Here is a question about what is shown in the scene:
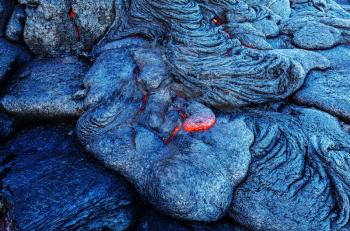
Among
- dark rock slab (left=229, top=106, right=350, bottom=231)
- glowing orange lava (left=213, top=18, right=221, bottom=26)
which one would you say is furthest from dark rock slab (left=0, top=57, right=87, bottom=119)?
dark rock slab (left=229, top=106, right=350, bottom=231)

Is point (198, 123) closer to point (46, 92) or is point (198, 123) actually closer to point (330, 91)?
point (330, 91)

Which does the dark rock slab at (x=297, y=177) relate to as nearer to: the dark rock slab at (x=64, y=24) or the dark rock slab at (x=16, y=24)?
the dark rock slab at (x=64, y=24)

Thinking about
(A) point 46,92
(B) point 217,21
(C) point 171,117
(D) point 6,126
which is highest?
(B) point 217,21

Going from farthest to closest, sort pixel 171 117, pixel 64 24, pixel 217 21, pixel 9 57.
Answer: pixel 217 21
pixel 64 24
pixel 9 57
pixel 171 117

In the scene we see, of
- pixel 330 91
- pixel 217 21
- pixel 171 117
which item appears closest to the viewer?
pixel 171 117

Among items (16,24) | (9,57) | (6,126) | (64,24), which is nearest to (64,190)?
(6,126)

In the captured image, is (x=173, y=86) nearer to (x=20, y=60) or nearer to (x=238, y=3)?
(x=238, y=3)

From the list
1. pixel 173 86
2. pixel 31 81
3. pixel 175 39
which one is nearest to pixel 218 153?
pixel 173 86
